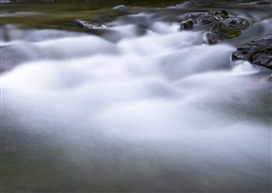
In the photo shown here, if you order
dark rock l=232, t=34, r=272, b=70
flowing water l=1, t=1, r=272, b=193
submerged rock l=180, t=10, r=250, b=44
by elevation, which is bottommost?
flowing water l=1, t=1, r=272, b=193

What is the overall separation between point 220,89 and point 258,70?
1.20 metres

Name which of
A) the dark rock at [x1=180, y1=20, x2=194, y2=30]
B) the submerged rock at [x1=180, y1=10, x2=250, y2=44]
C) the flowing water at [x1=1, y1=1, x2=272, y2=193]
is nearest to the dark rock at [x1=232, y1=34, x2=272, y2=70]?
the flowing water at [x1=1, y1=1, x2=272, y2=193]

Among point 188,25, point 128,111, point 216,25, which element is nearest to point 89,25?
point 188,25

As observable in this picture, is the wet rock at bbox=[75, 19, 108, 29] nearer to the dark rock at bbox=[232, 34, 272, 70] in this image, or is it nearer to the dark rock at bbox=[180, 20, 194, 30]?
the dark rock at bbox=[180, 20, 194, 30]

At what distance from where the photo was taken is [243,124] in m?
4.72

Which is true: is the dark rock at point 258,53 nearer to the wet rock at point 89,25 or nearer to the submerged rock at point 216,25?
the submerged rock at point 216,25

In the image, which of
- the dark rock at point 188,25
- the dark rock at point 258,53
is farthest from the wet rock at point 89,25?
the dark rock at point 258,53

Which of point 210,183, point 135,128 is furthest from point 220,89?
point 210,183

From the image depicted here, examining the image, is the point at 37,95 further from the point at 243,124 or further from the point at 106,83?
the point at 243,124

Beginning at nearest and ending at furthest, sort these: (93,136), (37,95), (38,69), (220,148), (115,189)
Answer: (115,189)
(220,148)
(93,136)
(37,95)
(38,69)

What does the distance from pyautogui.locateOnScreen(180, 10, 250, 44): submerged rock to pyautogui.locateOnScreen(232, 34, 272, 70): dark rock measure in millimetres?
1496

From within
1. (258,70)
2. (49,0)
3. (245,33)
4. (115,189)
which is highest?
(49,0)

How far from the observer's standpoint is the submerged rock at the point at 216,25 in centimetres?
918

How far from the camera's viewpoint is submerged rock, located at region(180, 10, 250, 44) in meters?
9.18
